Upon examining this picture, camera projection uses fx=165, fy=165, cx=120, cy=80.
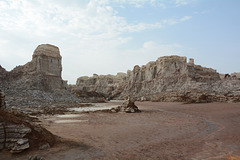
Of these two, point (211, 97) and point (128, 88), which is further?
point (128, 88)

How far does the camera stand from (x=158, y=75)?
51.9 meters

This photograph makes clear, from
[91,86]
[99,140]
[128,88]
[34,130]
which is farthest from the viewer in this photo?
A: [91,86]

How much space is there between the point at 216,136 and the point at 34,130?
23.2 ft

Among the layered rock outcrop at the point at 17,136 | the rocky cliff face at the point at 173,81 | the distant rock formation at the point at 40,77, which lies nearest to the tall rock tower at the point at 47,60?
the distant rock formation at the point at 40,77

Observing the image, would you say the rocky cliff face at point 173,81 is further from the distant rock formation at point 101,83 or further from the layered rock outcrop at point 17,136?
the layered rock outcrop at point 17,136

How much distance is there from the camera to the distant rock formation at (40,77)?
28.0m

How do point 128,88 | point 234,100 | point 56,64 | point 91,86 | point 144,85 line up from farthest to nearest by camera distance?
point 91,86 → point 128,88 → point 144,85 → point 56,64 → point 234,100

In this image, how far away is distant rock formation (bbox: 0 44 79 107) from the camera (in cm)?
2803

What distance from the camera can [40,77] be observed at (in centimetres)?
3244

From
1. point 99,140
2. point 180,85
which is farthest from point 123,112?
point 180,85

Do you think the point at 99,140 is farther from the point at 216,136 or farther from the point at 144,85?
the point at 144,85

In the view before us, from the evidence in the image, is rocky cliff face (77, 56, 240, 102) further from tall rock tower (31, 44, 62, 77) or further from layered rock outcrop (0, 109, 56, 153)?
layered rock outcrop (0, 109, 56, 153)

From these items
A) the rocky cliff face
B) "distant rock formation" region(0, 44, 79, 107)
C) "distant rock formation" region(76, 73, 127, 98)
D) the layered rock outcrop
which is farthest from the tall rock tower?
"distant rock formation" region(76, 73, 127, 98)

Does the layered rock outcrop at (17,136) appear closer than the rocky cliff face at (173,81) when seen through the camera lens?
Yes
